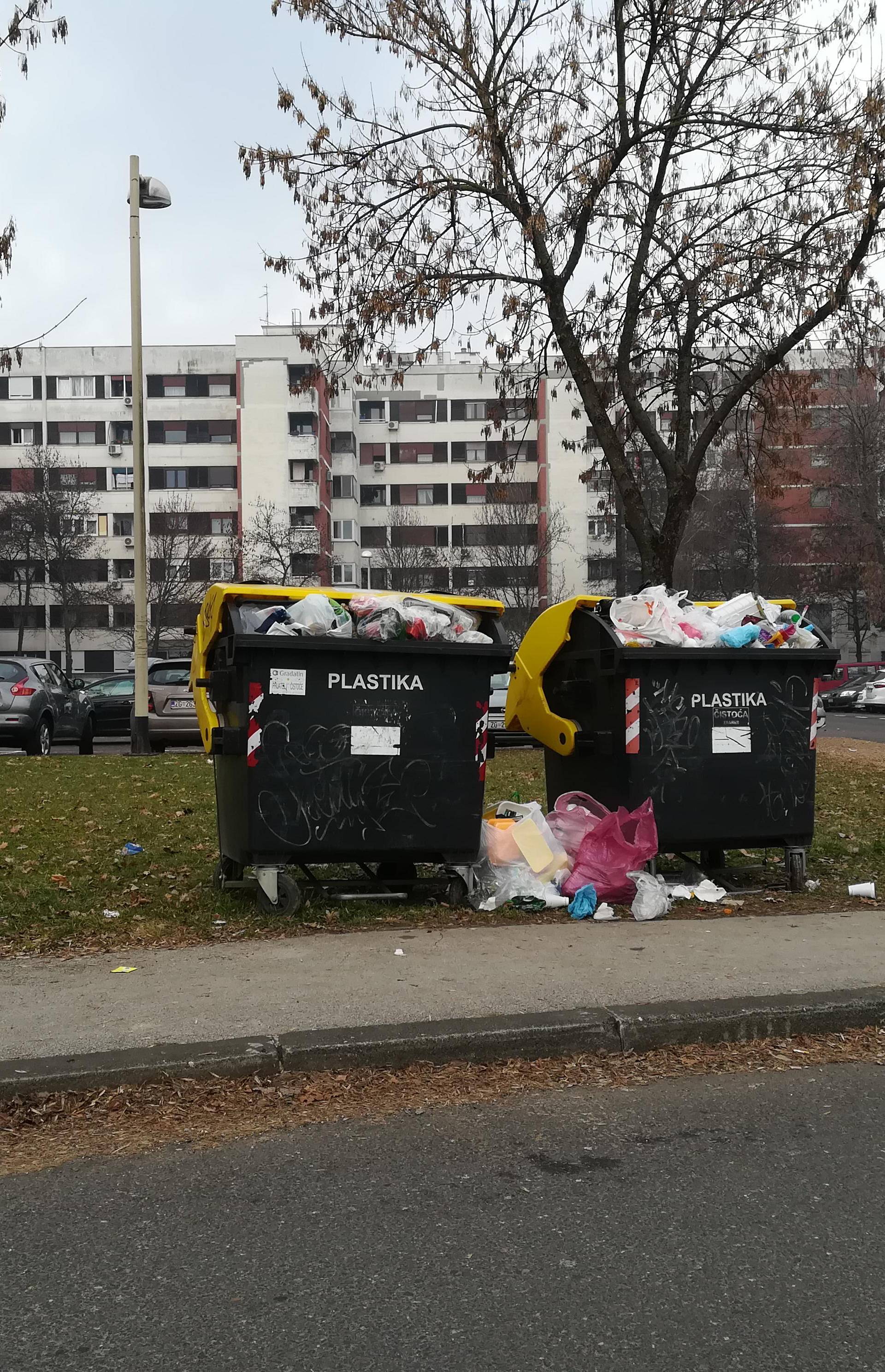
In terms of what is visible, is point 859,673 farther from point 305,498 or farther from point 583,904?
point 583,904

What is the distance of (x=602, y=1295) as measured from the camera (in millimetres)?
2994

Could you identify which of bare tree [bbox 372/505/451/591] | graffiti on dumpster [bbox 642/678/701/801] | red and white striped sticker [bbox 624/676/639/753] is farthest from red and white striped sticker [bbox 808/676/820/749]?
bare tree [bbox 372/505/451/591]

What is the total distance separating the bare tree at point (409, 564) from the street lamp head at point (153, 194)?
43.2m

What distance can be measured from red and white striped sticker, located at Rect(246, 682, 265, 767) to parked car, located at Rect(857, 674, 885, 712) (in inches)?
1677

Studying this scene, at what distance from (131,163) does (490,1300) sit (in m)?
19.6

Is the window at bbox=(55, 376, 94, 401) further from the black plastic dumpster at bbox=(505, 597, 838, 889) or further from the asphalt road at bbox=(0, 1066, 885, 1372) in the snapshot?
the asphalt road at bbox=(0, 1066, 885, 1372)

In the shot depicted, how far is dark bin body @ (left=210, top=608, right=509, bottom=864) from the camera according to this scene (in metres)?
6.79

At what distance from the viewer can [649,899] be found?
23.6 feet

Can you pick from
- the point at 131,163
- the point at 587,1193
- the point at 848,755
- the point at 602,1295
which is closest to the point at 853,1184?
the point at 587,1193

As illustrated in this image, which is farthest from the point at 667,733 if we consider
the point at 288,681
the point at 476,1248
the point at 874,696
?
the point at 874,696

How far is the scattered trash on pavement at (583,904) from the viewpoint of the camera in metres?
7.20

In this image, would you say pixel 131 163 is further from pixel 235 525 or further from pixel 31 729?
pixel 235 525

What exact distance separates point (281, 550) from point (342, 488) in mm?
11825

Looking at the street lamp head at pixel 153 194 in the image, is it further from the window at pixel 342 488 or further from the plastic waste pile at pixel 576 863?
the window at pixel 342 488
